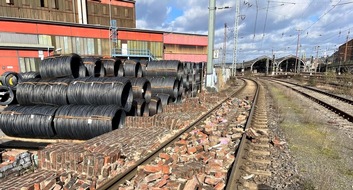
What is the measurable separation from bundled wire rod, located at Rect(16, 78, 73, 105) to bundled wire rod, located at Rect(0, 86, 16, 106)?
154cm

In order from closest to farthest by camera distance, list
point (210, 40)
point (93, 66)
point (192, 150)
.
Answer: point (192, 150)
point (93, 66)
point (210, 40)

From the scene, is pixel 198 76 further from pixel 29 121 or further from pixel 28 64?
pixel 28 64

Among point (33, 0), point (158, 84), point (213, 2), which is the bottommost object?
point (158, 84)

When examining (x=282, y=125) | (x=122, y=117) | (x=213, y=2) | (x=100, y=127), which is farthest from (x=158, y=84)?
(x=213, y=2)

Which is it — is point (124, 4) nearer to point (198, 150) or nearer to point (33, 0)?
point (33, 0)

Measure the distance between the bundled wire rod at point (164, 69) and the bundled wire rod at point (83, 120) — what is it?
20.9ft

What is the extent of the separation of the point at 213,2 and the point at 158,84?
9090mm

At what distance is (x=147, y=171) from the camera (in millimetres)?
4078

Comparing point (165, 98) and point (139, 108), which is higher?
point (165, 98)

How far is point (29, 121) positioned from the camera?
739 cm

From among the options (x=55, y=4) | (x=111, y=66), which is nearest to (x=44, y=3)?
Result: (x=55, y=4)

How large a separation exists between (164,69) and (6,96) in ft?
27.4

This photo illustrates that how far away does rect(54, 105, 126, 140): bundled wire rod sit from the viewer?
6948 millimetres

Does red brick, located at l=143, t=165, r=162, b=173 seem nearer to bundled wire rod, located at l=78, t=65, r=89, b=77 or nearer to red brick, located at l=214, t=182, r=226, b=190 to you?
red brick, located at l=214, t=182, r=226, b=190
